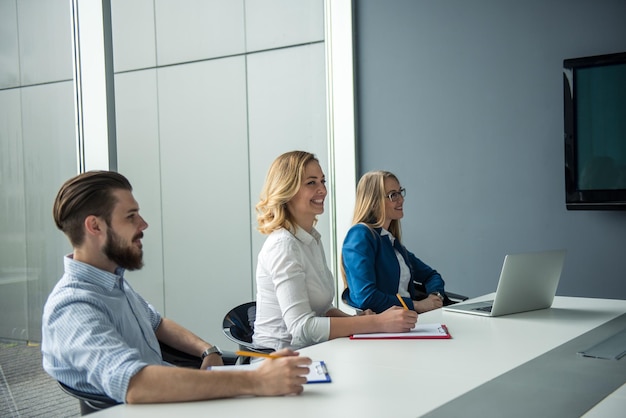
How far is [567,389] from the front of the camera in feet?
5.54

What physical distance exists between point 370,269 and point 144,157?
66.4 inches

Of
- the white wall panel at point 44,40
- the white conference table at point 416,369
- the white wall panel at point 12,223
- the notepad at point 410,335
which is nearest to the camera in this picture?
the white conference table at point 416,369

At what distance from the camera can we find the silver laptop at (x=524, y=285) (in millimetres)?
2557

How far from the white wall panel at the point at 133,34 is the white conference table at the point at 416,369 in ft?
7.72

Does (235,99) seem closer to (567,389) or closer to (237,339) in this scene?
(237,339)

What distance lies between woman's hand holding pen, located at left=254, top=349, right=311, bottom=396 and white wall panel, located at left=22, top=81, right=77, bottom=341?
1.85m

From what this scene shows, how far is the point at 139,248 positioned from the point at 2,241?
1.39m

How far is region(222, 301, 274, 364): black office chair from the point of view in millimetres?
2453

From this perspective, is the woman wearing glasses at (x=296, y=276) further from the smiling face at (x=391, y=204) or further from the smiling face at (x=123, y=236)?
the smiling face at (x=391, y=204)

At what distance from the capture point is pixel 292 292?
238 cm

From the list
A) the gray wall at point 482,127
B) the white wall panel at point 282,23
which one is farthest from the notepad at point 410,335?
the white wall panel at point 282,23

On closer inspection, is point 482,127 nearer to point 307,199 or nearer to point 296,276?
point 307,199

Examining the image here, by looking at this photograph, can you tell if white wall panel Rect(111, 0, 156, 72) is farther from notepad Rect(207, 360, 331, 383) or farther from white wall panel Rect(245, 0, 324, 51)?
notepad Rect(207, 360, 331, 383)

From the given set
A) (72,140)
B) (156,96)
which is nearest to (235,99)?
(156,96)
